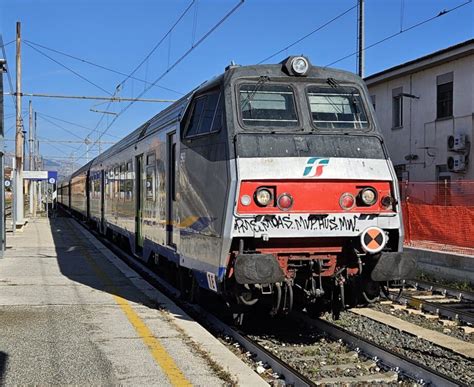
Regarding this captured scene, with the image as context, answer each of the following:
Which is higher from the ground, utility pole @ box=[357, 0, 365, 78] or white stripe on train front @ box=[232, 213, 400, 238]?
utility pole @ box=[357, 0, 365, 78]

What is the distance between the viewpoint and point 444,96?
20.9 m

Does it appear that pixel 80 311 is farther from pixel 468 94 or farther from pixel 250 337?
pixel 468 94

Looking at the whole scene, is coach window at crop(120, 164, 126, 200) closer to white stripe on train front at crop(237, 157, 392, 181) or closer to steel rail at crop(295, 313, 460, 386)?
steel rail at crop(295, 313, 460, 386)

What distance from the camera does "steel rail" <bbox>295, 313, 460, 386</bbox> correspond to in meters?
5.61

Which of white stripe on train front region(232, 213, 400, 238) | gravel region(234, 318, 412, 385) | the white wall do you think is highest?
the white wall

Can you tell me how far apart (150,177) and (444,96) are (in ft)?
44.1

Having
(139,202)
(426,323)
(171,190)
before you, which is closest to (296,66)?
(171,190)

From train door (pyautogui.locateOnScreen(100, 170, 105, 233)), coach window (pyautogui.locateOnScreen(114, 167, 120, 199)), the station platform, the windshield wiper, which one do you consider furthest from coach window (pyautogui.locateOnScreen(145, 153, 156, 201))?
train door (pyautogui.locateOnScreen(100, 170, 105, 233))

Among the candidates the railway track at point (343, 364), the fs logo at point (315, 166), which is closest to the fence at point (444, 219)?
the railway track at point (343, 364)

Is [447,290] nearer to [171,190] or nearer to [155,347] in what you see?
[171,190]

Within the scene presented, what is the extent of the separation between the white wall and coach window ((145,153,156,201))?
12.1 meters

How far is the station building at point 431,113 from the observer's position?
19641 millimetres

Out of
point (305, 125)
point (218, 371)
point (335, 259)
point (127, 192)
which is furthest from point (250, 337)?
point (127, 192)

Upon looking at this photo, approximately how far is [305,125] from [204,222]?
Result: 164cm
